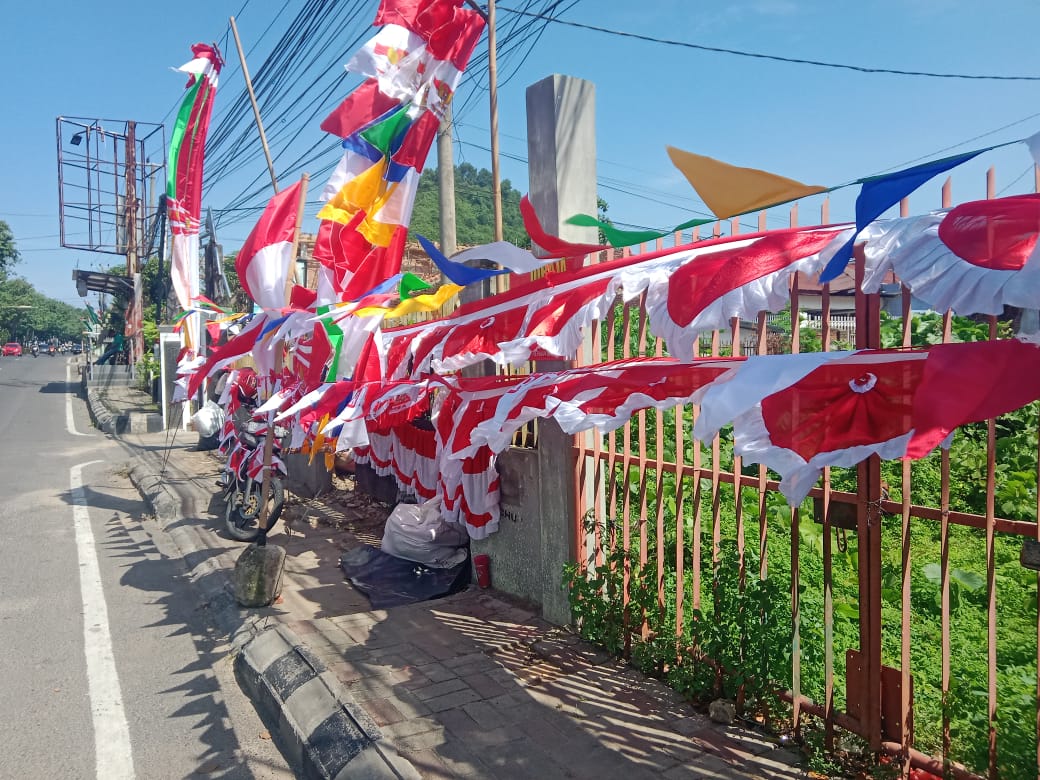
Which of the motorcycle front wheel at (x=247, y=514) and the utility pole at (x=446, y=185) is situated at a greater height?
the utility pole at (x=446, y=185)

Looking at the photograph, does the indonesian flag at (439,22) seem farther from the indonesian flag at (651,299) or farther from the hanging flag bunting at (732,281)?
the hanging flag bunting at (732,281)

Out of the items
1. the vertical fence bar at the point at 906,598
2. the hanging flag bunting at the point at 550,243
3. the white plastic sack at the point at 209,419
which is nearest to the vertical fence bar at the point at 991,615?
Answer: the vertical fence bar at the point at 906,598

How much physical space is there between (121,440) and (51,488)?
6.28 m

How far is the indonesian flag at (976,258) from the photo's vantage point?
2.09 meters

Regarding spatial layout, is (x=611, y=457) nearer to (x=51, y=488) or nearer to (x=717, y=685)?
(x=717, y=685)

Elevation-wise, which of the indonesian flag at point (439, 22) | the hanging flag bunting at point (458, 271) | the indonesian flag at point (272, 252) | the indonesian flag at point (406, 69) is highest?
the indonesian flag at point (439, 22)

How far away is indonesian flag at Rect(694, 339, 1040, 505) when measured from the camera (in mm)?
2008

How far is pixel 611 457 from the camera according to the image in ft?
15.5

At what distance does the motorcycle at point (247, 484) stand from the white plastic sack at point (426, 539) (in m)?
2.32

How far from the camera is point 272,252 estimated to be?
5770 millimetres

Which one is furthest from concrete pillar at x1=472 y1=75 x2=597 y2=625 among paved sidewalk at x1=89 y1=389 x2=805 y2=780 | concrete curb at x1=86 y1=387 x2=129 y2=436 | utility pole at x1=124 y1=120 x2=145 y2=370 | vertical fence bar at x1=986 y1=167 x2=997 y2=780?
utility pole at x1=124 y1=120 x2=145 y2=370

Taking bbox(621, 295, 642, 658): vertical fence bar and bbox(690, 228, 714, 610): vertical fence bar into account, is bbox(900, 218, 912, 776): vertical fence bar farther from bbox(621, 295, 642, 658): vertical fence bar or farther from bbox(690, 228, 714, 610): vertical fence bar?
bbox(621, 295, 642, 658): vertical fence bar

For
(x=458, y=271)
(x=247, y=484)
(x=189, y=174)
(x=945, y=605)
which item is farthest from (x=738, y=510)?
(x=189, y=174)

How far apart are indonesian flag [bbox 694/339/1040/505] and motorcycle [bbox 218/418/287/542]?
6975mm
